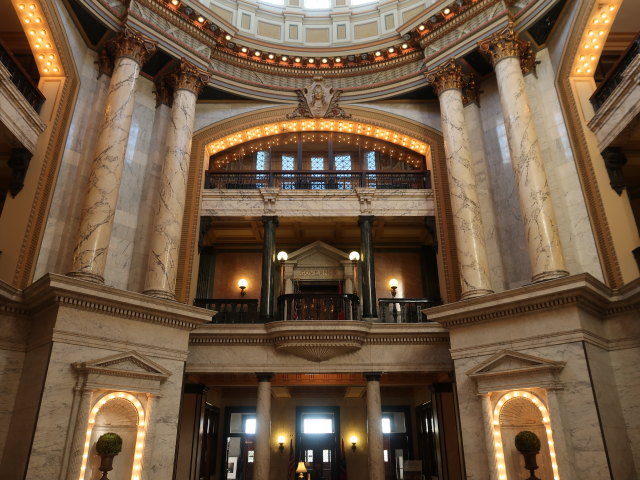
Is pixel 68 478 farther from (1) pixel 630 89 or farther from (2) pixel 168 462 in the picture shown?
(1) pixel 630 89

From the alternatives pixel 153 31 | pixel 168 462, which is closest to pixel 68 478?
pixel 168 462

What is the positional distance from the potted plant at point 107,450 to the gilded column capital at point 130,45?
363 inches

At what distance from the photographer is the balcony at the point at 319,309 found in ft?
42.6

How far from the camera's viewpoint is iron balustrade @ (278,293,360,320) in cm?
1296

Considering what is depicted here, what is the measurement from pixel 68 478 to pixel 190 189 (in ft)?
27.3

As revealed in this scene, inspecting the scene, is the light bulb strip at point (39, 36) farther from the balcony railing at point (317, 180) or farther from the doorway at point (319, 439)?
the doorway at point (319, 439)

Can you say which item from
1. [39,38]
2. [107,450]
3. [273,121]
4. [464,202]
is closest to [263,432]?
[107,450]

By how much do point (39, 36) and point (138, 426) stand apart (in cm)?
955

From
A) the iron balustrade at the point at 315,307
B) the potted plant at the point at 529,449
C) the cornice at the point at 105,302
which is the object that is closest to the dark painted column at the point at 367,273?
the iron balustrade at the point at 315,307

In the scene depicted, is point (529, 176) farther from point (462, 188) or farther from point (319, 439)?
point (319, 439)

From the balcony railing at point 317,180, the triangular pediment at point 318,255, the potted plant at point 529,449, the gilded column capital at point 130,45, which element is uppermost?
the gilded column capital at point 130,45

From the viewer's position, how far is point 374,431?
11.6 metres

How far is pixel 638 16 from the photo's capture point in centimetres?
1353

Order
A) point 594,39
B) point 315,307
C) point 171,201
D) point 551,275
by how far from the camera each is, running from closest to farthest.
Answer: point 551,275 → point 594,39 → point 171,201 → point 315,307
